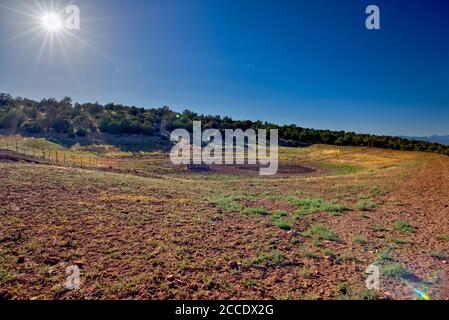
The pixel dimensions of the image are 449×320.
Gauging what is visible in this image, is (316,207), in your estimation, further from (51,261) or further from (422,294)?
(51,261)

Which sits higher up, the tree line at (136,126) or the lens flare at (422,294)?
the tree line at (136,126)

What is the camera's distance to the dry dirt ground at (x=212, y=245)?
249 inches

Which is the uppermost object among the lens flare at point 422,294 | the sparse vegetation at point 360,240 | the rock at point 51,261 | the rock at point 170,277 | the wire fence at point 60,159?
the wire fence at point 60,159

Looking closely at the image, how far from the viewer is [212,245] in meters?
8.85

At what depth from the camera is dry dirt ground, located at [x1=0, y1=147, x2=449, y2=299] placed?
6320 mm

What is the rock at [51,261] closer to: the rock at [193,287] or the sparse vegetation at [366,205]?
the rock at [193,287]

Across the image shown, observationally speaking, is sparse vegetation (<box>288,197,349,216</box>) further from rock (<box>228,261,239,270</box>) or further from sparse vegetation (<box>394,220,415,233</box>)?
rock (<box>228,261,239,270</box>)

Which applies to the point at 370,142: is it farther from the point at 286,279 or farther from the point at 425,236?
the point at 286,279

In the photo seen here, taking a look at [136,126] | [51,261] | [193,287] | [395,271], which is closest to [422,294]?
[395,271]

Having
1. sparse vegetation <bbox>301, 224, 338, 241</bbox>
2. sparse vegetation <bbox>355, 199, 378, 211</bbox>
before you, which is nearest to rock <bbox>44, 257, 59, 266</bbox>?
sparse vegetation <bbox>301, 224, 338, 241</bbox>

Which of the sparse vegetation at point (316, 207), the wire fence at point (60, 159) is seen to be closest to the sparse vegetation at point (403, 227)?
the sparse vegetation at point (316, 207)

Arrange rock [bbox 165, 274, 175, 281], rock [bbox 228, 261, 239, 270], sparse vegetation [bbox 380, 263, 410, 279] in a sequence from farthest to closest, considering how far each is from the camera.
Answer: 1. rock [bbox 228, 261, 239, 270]
2. sparse vegetation [bbox 380, 263, 410, 279]
3. rock [bbox 165, 274, 175, 281]

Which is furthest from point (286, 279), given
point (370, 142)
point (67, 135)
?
point (67, 135)

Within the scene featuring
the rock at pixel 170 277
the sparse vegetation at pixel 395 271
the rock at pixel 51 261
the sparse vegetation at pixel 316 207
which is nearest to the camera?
the rock at pixel 170 277
